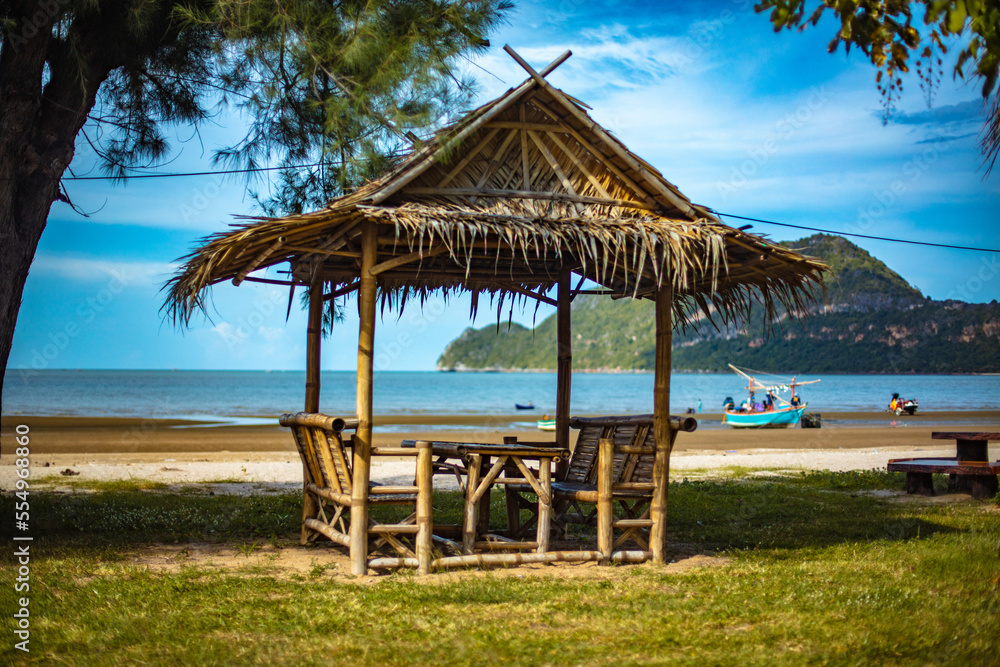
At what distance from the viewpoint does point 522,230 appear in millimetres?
5883

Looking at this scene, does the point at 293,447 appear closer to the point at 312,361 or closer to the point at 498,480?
the point at 312,361

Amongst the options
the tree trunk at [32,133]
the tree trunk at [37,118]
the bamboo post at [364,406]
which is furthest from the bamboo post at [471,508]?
the tree trunk at [37,118]

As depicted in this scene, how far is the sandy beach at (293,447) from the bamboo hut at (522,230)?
679cm

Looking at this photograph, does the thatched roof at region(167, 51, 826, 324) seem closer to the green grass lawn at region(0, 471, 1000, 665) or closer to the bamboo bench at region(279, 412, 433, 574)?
the bamboo bench at region(279, 412, 433, 574)

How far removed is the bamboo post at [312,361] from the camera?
7.00m

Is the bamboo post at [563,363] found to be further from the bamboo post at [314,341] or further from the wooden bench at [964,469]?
the wooden bench at [964,469]

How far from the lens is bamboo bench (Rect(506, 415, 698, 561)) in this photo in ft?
20.3

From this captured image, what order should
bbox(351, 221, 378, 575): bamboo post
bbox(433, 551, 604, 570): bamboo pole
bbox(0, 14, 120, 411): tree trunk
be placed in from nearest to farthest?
1. bbox(351, 221, 378, 575): bamboo post
2. bbox(433, 551, 604, 570): bamboo pole
3. bbox(0, 14, 120, 411): tree trunk

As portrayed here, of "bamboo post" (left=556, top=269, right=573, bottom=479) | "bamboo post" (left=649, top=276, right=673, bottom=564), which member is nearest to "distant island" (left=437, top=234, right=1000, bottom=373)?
"bamboo post" (left=556, top=269, right=573, bottom=479)

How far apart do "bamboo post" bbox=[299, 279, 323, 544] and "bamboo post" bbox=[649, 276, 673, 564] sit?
9.79ft

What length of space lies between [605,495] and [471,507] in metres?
1.07

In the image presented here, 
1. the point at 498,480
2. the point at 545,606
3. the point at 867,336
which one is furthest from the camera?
the point at 867,336

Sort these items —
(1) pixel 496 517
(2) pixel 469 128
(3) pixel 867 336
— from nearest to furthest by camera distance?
(2) pixel 469 128 < (1) pixel 496 517 < (3) pixel 867 336

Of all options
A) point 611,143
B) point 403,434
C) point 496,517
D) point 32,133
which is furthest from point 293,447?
point 611,143
